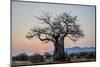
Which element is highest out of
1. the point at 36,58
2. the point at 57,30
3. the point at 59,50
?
the point at 57,30

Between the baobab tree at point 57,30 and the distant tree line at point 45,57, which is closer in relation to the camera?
the distant tree line at point 45,57

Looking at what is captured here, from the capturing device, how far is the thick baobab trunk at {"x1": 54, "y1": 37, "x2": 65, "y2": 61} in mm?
2939

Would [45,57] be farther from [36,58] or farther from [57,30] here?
[57,30]

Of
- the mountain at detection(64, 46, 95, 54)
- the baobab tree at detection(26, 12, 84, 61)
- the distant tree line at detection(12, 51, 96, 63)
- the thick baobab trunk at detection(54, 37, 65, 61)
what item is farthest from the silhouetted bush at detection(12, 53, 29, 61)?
the mountain at detection(64, 46, 95, 54)

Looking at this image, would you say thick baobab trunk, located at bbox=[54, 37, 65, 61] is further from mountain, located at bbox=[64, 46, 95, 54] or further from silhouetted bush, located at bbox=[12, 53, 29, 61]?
silhouetted bush, located at bbox=[12, 53, 29, 61]

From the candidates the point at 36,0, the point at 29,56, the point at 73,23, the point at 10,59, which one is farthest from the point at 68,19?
the point at 10,59

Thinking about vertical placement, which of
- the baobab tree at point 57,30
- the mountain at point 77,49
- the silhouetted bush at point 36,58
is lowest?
the silhouetted bush at point 36,58

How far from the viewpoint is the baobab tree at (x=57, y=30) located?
113 inches

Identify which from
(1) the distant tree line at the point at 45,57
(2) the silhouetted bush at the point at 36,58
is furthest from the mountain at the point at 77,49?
(2) the silhouetted bush at the point at 36,58

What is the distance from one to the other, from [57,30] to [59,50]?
0.29m

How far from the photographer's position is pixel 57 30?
9.68ft

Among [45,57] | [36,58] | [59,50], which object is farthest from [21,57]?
[59,50]

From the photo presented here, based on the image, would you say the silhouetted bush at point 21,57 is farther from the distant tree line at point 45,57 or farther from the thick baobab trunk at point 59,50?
the thick baobab trunk at point 59,50

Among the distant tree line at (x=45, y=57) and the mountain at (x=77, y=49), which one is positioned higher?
the mountain at (x=77, y=49)
